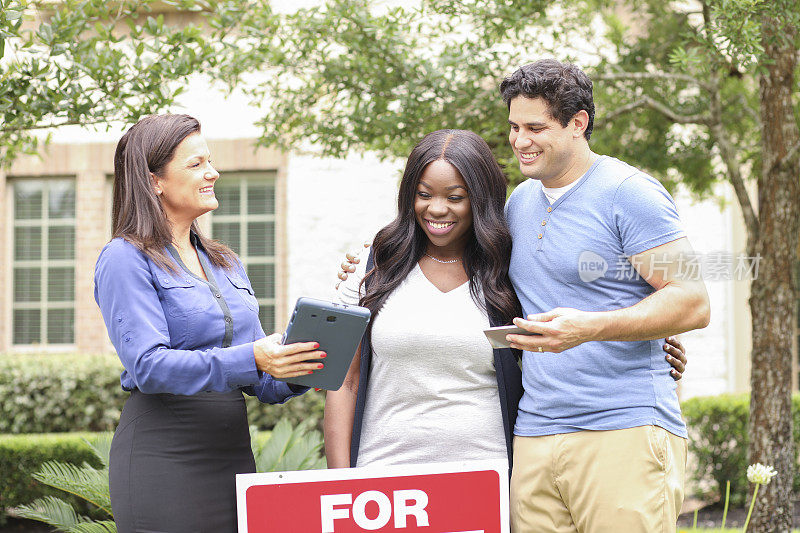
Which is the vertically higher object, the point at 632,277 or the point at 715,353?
the point at 632,277

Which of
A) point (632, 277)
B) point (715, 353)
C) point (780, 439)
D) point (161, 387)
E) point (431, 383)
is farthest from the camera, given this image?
point (715, 353)

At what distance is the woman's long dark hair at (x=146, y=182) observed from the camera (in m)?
2.43

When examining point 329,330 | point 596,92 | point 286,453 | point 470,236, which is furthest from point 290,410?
point 329,330

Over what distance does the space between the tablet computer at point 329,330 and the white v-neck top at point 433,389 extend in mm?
383

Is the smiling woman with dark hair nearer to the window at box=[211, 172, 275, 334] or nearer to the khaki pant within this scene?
the khaki pant

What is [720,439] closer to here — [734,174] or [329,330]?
[734,174]

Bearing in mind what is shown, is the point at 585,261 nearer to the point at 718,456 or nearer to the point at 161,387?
the point at 161,387

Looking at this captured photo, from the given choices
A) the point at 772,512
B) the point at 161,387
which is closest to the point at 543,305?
the point at 161,387

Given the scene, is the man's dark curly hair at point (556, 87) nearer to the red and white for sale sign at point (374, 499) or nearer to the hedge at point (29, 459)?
the red and white for sale sign at point (374, 499)

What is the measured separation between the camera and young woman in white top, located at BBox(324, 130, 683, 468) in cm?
268

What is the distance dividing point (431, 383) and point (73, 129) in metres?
6.90

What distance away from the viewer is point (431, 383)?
8.81ft

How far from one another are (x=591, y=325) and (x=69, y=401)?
6.20 metres

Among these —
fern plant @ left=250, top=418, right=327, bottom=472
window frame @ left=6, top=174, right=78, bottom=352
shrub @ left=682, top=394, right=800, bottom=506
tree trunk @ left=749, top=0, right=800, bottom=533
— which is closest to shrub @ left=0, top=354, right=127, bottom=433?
window frame @ left=6, top=174, right=78, bottom=352
